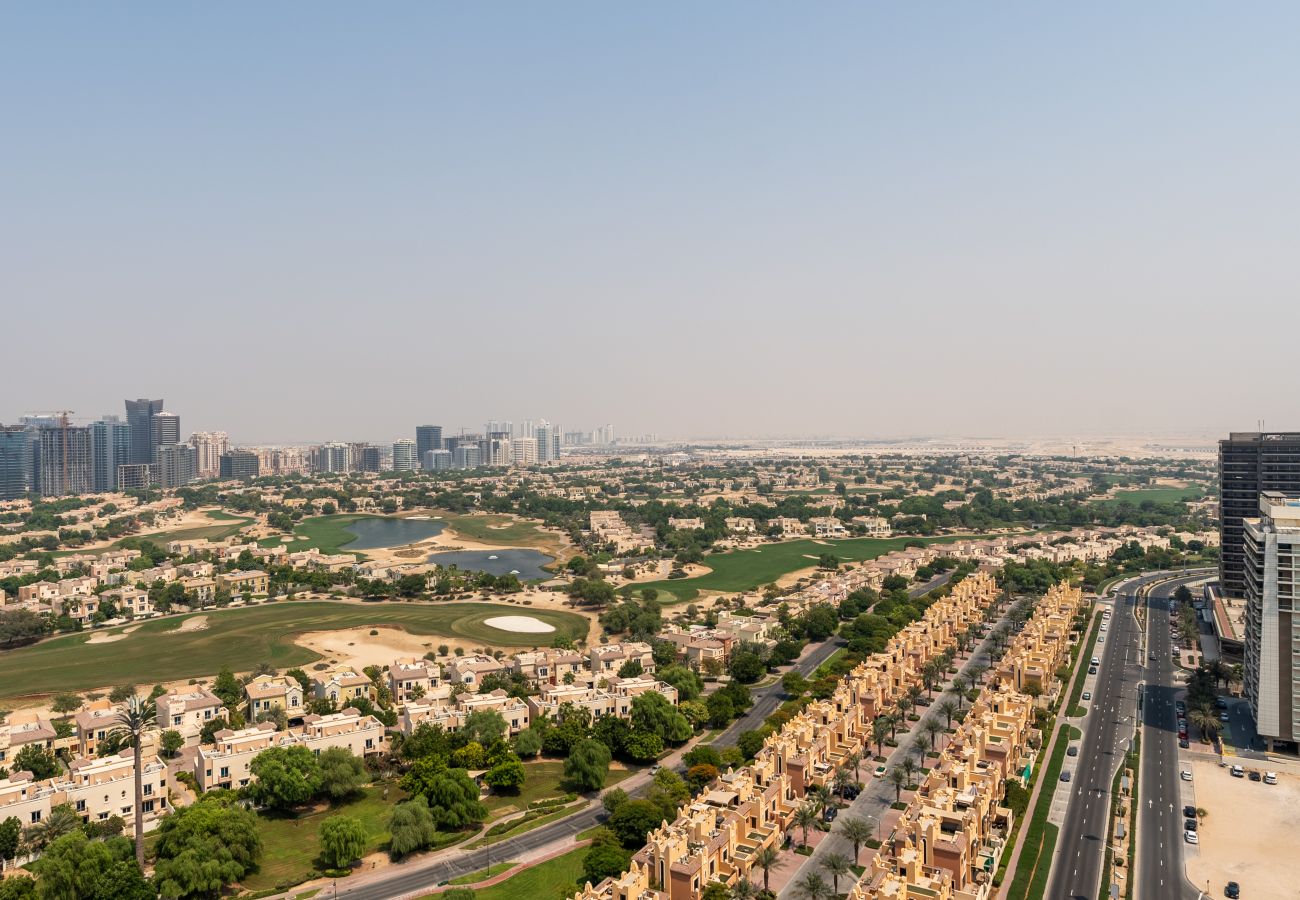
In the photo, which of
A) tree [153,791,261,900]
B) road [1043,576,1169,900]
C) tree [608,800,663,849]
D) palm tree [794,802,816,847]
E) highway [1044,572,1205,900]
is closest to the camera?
tree [153,791,261,900]

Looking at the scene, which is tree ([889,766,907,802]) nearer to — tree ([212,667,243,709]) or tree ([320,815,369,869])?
tree ([320,815,369,869])

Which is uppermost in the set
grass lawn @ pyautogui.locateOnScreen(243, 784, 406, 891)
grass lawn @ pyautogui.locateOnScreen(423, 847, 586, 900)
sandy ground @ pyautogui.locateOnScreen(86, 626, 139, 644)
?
grass lawn @ pyautogui.locateOnScreen(423, 847, 586, 900)

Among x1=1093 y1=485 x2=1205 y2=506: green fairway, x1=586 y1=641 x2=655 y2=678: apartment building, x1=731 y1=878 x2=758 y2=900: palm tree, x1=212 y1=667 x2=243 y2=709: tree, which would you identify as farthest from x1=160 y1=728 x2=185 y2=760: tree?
x1=1093 y1=485 x2=1205 y2=506: green fairway

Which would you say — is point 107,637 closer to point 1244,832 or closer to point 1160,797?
point 1160,797

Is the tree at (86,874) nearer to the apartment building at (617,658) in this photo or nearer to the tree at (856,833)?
the tree at (856,833)

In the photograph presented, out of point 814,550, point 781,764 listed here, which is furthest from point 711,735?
point 814,550

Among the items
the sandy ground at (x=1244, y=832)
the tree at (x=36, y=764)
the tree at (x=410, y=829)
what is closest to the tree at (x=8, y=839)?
the tree at (x=36, y=764)

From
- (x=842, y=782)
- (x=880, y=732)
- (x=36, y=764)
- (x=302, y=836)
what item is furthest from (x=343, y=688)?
(x=880, y=732)
